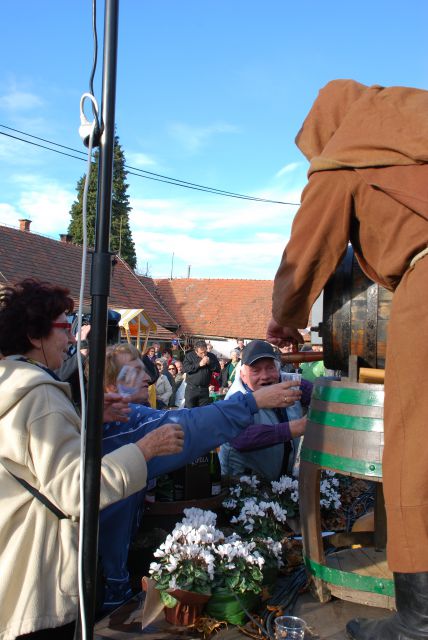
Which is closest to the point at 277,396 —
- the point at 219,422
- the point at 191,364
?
the point at 219,422

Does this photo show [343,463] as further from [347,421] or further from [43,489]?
[43,489]

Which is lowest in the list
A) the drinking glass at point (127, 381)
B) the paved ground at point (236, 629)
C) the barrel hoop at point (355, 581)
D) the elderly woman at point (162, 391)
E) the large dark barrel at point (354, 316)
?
the elderly woman at point (162, 391)

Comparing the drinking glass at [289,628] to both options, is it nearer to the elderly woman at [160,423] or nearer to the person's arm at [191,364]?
the elderly woman at [160,423]

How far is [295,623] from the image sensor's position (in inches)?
75.7

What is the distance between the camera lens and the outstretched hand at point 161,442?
207cm

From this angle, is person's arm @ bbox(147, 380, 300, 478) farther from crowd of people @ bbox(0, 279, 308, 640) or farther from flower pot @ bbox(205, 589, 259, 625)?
flower pot @ bbox(205, 589, 259, 625)

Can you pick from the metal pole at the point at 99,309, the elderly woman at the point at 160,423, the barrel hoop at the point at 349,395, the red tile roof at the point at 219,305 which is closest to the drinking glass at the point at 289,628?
the metal pole at the point at 99,309

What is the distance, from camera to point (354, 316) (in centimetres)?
202

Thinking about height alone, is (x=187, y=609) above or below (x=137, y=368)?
below

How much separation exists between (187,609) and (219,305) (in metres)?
32.2

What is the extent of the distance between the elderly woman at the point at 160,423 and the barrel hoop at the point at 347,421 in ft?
2.00

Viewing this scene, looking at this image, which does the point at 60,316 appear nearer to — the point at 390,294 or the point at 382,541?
the point at 390,294

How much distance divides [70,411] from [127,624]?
2.62 ft

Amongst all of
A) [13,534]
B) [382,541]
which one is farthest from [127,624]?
[382,541]
